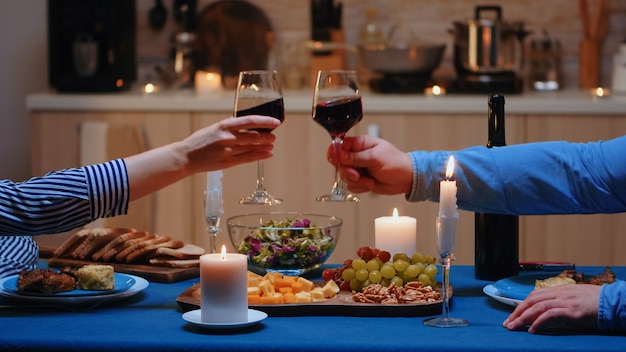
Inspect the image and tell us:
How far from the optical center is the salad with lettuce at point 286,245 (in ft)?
6.13

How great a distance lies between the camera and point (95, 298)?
1.69m

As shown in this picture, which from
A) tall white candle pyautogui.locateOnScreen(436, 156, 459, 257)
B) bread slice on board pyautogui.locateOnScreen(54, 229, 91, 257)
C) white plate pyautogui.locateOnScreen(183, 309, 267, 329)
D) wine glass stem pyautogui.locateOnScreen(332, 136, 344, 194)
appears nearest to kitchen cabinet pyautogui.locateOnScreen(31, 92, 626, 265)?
bread slice on board pyautogui.locateOnScreen(54, 229, 91, 257)

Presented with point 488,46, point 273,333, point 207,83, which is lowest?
point 273,333

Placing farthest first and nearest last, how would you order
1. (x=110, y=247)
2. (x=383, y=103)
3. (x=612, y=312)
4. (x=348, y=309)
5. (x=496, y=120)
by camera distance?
(x=383, y=103) → (x=110, y=247) → (x=496, y=120) → (x=348, y=309) → (x=612, y=312)

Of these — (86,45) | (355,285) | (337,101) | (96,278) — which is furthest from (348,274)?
(86,45)

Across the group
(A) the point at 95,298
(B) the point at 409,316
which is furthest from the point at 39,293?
(B) the point at 409,316

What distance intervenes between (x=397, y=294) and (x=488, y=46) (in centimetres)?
230

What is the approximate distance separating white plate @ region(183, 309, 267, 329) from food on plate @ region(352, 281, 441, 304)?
186mm

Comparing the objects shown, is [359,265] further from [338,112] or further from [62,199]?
[62,199]

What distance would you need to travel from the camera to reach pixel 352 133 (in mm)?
3672

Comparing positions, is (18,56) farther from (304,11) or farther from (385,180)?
(385,180)

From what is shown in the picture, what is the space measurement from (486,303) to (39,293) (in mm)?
771

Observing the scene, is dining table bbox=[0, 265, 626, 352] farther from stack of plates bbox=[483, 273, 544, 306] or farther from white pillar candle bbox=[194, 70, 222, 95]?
white pillar candle bbox=[194, 70, 222, 95]

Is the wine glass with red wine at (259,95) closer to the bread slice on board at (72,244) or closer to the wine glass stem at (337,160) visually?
the wine glass stem at (337,160)
